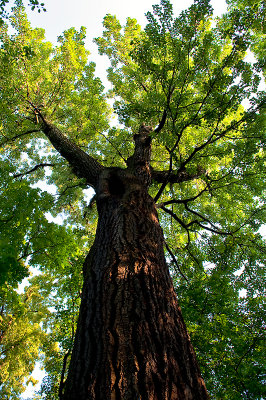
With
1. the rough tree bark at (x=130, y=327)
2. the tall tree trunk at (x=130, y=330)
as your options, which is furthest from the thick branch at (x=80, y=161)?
the tall tree trunk at (x=130, y=330)

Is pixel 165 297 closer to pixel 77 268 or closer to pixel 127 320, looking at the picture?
pixel 127 320

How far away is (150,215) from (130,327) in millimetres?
1894

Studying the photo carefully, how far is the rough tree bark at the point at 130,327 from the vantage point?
148 centimetres

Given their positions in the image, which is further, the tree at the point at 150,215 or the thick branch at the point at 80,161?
the thick branch at the point at 80,161

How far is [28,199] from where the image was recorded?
4.07 m

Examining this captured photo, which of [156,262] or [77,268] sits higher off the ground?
[77,268]

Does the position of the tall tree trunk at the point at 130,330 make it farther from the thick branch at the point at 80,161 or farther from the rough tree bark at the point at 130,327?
the thick branch at the point at 80,161

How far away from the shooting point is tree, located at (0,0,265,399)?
170 cm

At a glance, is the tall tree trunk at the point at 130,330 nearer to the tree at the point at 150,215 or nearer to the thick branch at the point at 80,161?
the tree at the point at 150,215

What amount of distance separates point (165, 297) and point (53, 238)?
2542 mm

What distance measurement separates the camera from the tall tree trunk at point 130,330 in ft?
4.85

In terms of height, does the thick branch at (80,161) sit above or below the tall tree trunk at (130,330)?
above

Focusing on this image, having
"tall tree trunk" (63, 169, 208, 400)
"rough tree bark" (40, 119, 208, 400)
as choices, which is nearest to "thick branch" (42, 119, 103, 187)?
"rough tree bark" (40, 119, 208, 400)

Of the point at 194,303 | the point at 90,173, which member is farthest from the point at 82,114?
the point at 194,303
